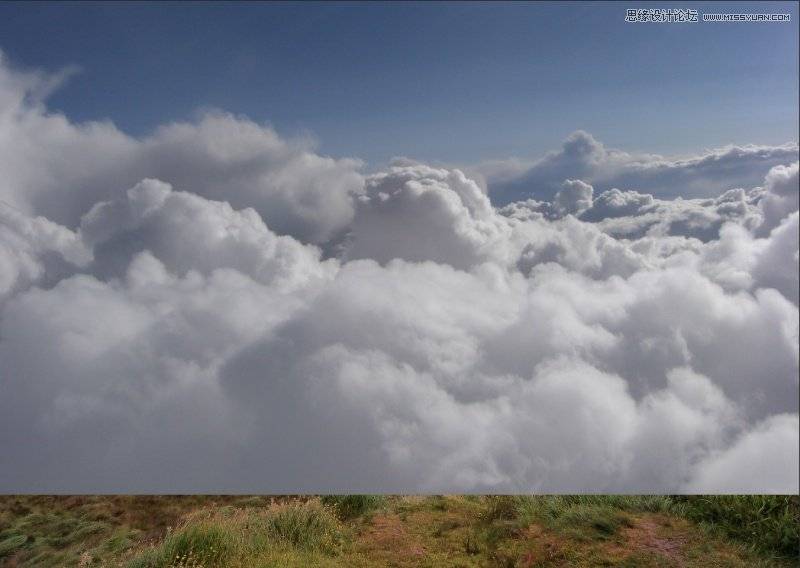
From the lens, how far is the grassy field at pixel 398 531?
4.50m

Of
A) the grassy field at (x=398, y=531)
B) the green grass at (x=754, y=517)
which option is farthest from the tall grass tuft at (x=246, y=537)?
the green grass at (x=754, y=517)

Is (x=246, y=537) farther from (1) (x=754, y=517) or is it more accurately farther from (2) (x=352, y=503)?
(1) (x=754, y=517)

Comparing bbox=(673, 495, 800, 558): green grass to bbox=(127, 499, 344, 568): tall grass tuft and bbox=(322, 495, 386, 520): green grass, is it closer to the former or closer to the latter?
bbox=(322, 495, 386, 520): green grass

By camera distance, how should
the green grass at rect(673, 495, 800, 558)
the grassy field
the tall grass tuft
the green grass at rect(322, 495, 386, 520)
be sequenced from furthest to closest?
1. the green grass at rect(322, 495, 386, 520)
2. the green grass at rect(673, 495, 800, 558)
3. the grassy field
4. the tall grass tuft

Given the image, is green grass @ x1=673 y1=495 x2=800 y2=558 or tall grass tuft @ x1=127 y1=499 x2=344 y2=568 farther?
green grass @ x1=673 y1=495 x2=800 y2=558

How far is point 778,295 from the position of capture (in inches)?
232

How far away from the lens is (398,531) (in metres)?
4.91

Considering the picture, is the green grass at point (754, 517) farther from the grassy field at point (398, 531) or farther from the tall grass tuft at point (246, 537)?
the tall grass tuft at point (246, 537)

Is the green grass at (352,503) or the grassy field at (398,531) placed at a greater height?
the green grass at (352,503)

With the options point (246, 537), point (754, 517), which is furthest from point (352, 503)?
point (754, 517)

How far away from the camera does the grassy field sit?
4.50 meters

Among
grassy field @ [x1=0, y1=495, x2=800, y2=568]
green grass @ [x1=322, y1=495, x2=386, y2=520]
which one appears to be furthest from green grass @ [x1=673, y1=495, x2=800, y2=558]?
green grass @ [x1=322, y1=495, x2=386, y2=520]

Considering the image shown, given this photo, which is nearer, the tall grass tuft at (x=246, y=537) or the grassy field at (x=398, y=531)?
the tall grass tuft at (x=246, y=537)

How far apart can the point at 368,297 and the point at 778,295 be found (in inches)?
141
